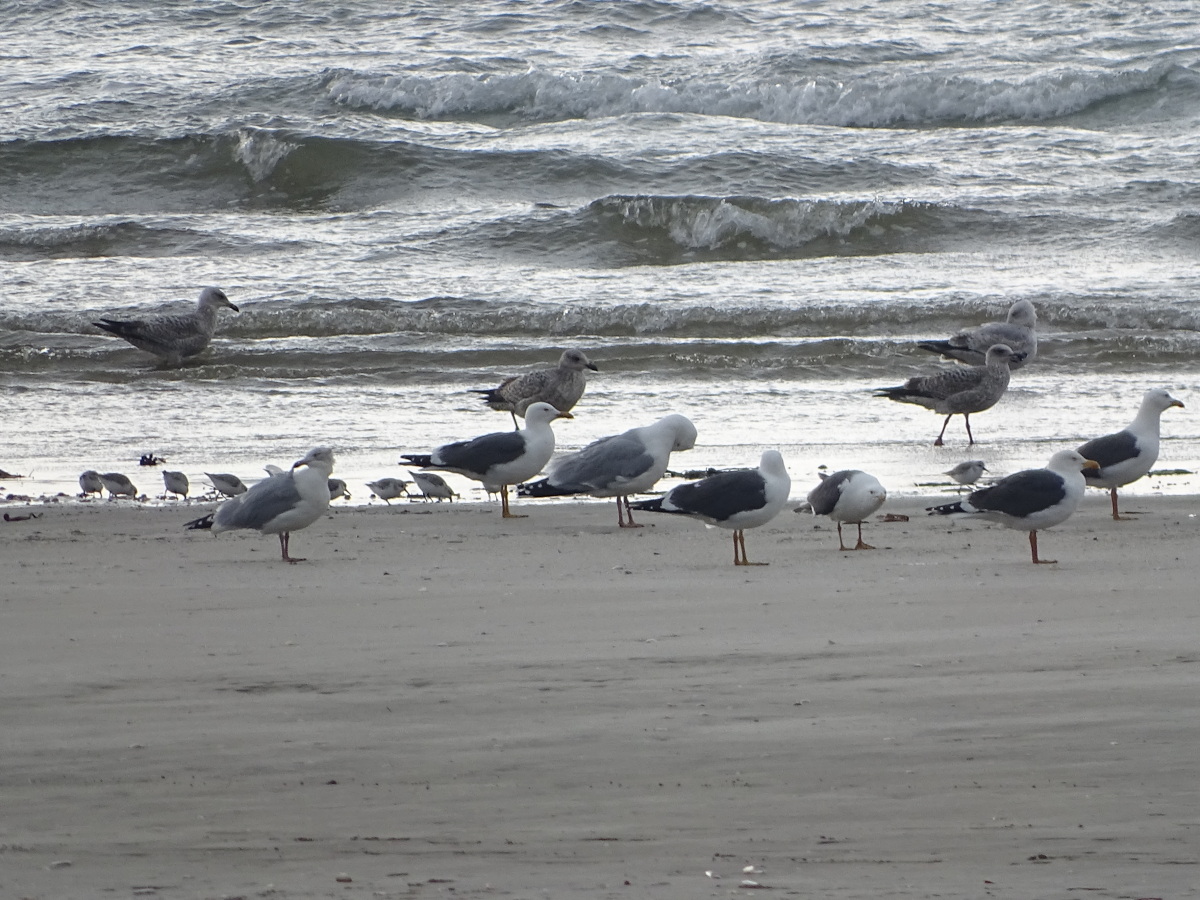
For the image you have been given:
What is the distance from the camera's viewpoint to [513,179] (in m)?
21.5

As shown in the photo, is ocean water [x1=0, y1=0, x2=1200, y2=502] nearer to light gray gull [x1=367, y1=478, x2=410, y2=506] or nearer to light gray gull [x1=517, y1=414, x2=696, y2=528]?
light gray gull [x1=367, y1=478, x2=410, y2=506]

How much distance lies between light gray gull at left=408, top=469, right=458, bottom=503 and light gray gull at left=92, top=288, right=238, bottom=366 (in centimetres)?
567

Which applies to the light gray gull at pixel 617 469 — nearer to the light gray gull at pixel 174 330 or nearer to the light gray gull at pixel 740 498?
the light gray gull at pixel 740 498

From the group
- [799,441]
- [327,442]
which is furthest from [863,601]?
[327,442]

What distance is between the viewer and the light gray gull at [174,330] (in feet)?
43.4

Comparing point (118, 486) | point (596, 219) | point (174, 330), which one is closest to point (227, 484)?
point (118, 486)

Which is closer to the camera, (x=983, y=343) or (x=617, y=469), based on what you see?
(x=617, y=469)

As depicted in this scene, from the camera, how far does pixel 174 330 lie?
43.8ft

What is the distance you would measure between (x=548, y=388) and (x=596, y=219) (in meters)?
8.62

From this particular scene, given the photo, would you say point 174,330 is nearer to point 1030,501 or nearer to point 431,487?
point 431,487

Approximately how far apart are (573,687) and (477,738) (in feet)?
1.47

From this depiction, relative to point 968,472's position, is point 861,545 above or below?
above

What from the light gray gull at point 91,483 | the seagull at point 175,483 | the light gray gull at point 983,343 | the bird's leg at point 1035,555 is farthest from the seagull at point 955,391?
the light gray gull at point 91,483

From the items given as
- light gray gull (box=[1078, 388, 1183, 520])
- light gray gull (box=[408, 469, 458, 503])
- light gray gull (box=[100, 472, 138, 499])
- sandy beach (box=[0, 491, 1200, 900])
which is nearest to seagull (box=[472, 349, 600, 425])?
light gray gull (box=[408, 469, 458, 503])
